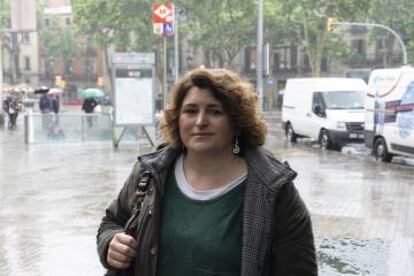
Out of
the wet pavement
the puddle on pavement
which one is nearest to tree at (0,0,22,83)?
the wet pavement

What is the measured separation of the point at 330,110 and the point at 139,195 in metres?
18.7

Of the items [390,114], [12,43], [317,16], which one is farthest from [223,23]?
[390,114]

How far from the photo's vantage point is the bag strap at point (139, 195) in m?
2.39

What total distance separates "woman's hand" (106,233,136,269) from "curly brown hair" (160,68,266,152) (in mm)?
517

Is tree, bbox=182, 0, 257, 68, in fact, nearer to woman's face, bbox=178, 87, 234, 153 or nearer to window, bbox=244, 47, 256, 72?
window, bbox=244, 47, 256, 72

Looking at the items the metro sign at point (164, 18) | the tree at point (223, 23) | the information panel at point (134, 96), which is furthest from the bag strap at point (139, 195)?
the tree at point (223, 23)

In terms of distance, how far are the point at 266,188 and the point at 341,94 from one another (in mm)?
19547

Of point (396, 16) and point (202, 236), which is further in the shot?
point (396, 16)

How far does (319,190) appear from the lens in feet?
39.1

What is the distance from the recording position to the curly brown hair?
2436mm

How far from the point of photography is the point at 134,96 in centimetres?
1869

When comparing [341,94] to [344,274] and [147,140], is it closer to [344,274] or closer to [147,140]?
[147,140]

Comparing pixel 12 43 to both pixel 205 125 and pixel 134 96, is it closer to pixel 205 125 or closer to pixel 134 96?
pixel 134 96

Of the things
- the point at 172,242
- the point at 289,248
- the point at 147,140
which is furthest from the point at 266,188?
the point at 147,140
